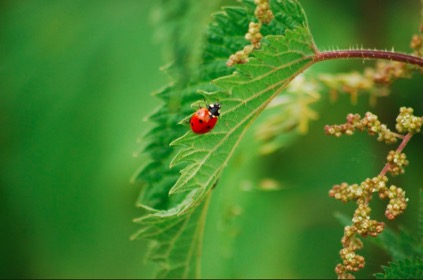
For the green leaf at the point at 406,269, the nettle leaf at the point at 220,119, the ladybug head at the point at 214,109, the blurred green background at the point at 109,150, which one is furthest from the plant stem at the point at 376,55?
the blurred green background at the point at 109,150

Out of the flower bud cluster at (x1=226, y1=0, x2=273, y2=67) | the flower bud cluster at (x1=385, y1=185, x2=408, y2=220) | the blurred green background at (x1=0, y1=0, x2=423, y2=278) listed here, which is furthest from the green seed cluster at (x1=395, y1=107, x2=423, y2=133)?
the blurred green background at (x1=0, y1=0, x2=423, y2=278)

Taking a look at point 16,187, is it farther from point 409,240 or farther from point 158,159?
point 409,240

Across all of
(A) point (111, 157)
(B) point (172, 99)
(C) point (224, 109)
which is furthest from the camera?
(A) point (111, 157)

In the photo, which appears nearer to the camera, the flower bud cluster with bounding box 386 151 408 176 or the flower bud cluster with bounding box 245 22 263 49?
the flower bud cluster with bounding box 386 151 408 176

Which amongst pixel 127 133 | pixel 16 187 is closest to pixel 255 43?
pixel 127 133

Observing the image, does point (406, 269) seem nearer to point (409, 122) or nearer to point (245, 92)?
point (409, 122)

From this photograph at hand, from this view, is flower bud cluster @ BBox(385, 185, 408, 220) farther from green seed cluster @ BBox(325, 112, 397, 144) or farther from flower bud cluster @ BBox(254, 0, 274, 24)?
flower bud cluster @ BBox(254, 0, 274, 24)

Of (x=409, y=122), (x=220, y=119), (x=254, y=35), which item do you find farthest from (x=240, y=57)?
(x=409, y=122)
